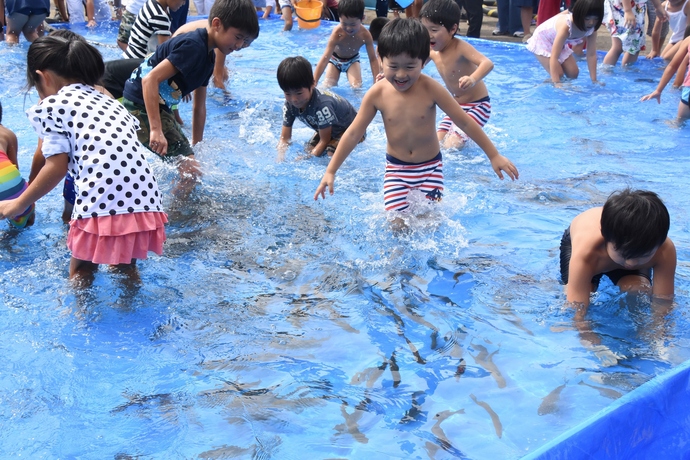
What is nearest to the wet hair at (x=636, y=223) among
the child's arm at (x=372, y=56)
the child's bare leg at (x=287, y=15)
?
the child's arm at (x=372, y=56)

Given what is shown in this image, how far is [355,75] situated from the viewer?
8.30 metres

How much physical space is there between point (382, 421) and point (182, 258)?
186 cm

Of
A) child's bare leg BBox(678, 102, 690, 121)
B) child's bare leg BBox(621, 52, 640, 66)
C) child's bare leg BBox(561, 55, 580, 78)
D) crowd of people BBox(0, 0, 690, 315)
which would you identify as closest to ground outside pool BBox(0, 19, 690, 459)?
crowd of people BBox(0, 0, 690, 315)

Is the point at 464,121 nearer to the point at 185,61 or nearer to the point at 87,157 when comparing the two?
the point at 185,61

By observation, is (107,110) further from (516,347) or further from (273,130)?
(273,130)

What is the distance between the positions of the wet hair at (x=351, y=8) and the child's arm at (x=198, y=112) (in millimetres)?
2477

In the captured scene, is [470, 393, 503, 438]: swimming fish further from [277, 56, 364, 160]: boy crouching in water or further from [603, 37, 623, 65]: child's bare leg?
[603, 37, 623, 65]: child's bare leg

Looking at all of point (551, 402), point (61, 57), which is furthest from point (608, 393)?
point (61, 57)

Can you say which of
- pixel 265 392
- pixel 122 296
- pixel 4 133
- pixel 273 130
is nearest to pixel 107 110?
pixel 122 296

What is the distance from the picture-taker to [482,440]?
2680 millimetres

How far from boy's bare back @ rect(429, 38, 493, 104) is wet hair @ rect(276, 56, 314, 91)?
1.25 m

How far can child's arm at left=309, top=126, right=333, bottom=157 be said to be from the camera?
5.79 m

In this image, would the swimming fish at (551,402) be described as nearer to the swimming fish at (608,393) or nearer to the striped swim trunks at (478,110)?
the swimming fish at (608,393)

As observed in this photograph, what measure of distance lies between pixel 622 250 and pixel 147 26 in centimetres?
440
